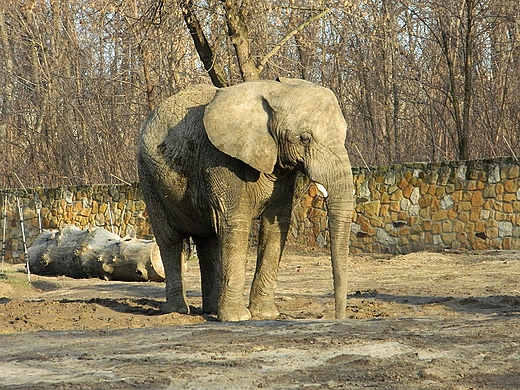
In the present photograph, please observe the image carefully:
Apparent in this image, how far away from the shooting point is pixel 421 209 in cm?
1769

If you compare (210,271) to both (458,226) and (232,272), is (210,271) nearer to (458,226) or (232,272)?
(232,272)

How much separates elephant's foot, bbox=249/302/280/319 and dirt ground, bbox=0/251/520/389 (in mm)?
235

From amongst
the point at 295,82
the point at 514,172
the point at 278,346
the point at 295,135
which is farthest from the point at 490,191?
the point at 278,346

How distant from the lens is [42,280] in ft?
54.2

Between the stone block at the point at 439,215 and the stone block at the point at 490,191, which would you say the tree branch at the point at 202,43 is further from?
the stone block at the point at 490,191

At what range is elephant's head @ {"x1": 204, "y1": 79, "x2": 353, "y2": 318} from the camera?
9.12 m

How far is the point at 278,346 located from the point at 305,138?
2.83 meters

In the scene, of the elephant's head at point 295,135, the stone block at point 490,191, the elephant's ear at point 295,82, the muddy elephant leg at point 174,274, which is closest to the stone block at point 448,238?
the stone block at point 490,191

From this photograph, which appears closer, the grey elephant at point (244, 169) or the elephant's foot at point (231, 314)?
the grey elephant at point (244, 169)

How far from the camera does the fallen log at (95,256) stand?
15.5 m

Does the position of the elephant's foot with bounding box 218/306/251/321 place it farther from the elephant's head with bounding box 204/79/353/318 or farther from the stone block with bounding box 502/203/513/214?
the stone block with bounding box 502/203/513/214

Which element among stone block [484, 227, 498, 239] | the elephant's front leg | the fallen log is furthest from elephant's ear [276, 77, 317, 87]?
stone block [484, 227, 498, 239]

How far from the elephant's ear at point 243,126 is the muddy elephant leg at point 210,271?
61.9 inches

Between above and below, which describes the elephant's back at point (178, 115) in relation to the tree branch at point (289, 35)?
below
